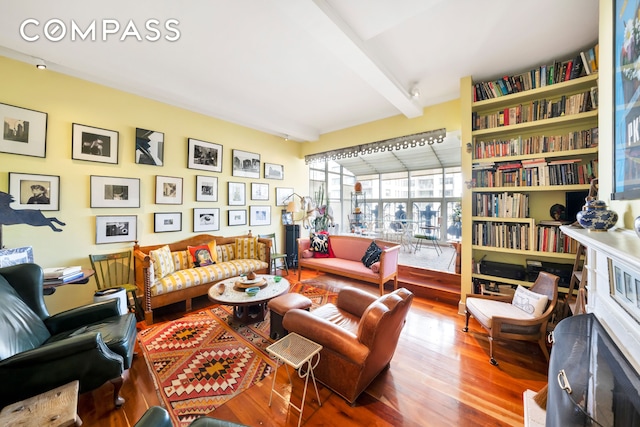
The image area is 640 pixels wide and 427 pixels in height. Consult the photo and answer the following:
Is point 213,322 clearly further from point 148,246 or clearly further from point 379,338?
point 379,338

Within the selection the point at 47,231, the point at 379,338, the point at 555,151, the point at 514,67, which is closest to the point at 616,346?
the point at 379,338

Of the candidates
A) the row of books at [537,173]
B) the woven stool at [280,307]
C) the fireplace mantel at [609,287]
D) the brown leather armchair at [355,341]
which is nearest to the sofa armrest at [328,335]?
the brown leather armchair at [355,341]

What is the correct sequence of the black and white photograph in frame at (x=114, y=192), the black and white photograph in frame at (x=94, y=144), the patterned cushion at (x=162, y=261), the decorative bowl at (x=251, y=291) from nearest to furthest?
the decorative bowl at (x=251, y=291), the black and white photograph in frame at (x=94, y=144), the black and white photograph in frame at (x=114, y=192), the patterned cushion at (x=162, y=261)

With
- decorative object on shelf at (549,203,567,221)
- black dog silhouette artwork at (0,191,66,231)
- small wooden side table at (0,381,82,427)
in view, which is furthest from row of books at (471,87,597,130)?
black dog silhouette artwork at (0,191,66,231)

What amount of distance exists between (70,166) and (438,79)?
15.5 ft

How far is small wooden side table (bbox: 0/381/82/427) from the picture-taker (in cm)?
105

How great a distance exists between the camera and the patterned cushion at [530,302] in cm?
207

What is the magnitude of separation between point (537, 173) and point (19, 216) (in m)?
5.68

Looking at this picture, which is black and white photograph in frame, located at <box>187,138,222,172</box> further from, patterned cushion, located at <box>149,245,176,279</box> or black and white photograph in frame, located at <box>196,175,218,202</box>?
patterned cushion, located at <box>149,245,176,279</box>

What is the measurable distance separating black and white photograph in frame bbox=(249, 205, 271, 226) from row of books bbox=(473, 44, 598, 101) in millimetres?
3912

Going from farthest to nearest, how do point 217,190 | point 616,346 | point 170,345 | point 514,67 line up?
point 217,190 → point 514,67 → point 170,345 → point 616,346

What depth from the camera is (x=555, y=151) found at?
241cm

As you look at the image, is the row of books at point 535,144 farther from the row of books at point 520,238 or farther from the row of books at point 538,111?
the row of books at point 520,238

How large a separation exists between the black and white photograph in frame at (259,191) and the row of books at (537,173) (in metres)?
3.63
